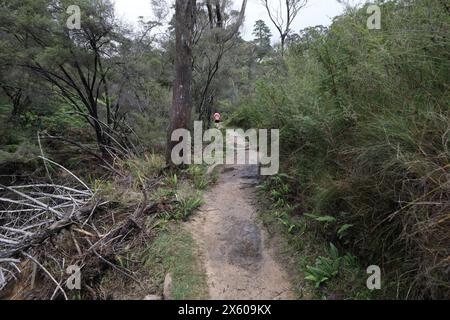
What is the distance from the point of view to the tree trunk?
558 centimetres

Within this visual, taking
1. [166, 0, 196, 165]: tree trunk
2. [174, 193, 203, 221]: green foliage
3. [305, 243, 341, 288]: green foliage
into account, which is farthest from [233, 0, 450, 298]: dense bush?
[166, 0, 196, 165]: tree trunk

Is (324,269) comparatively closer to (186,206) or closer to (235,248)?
(235,248)

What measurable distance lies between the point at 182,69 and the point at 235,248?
3.78m

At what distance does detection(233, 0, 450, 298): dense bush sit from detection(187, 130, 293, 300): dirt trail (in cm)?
86

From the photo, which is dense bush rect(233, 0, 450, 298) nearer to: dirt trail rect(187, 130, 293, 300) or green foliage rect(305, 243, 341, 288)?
green foliage rect(305, 243, 341, 288)

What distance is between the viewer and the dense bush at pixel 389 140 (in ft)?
7.11

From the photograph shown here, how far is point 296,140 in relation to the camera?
4.79m

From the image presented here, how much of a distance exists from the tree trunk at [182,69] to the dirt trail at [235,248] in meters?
1.53

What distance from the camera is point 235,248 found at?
3.86m

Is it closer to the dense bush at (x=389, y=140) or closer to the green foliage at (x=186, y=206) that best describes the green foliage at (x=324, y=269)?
the dense bush at (x=389, y=140)

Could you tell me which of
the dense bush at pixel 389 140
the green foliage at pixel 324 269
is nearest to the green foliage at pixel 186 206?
the dense bush at pixel 389 140

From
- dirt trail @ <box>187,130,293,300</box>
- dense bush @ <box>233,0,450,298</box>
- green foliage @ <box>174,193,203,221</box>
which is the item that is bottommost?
dirt trail @ <box>187,130,293,300</box>

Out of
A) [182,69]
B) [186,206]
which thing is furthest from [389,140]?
[182,69]
